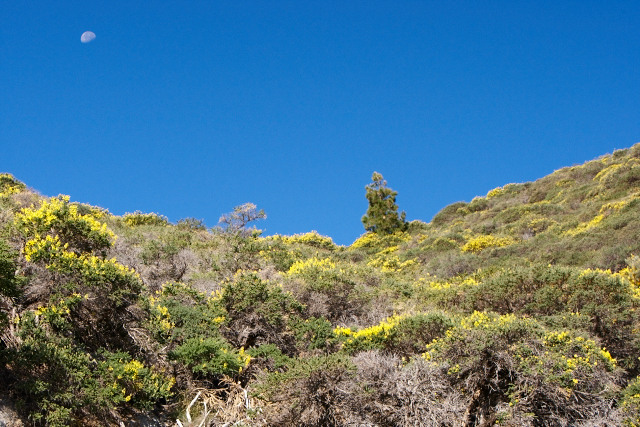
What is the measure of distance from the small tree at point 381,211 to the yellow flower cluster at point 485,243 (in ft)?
38.6

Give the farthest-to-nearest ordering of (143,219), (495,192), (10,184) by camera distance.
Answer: (495,192), (143,219), (10,184)

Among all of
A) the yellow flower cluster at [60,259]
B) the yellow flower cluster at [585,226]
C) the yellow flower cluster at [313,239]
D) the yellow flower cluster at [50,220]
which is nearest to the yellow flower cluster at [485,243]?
the yellow flower cluster at [585,226]

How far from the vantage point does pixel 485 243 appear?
29891 mm

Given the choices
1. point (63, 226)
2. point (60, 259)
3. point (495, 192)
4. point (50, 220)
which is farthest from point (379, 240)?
point (60, 259)

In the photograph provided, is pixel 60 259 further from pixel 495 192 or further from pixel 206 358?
pixel 495 192

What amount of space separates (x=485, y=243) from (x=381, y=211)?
1364cm

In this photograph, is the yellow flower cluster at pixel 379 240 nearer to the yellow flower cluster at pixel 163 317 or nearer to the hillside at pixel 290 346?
the hillside at pixel 290 346

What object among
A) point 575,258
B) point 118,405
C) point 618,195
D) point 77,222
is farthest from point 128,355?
point 618,195

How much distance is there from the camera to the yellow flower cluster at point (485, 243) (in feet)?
96.6

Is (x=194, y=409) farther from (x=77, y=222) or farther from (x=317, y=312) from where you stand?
(x=317, y=312)

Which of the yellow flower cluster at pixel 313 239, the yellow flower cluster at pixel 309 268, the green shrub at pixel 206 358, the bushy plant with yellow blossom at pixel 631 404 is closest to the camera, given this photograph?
the bushy plant with yellow blossom at pixel 631 404

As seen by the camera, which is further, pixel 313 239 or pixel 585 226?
pixel 313 239

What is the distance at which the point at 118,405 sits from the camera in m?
9.16

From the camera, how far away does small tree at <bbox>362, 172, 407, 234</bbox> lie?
4197 cm
